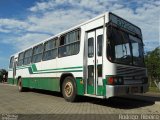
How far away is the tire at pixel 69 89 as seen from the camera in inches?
480

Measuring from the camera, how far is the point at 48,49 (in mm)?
15617

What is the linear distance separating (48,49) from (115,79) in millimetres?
6366

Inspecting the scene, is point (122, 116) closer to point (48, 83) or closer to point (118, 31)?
point (118, 31)

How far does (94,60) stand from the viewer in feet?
36.3

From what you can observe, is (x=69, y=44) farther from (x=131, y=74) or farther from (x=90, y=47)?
(x=131, y=74)

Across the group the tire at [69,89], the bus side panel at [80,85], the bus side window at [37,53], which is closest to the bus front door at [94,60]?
the bus side panel at [80,85]

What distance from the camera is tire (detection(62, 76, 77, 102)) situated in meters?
12.2

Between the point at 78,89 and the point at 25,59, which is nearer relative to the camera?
the point at 78,89

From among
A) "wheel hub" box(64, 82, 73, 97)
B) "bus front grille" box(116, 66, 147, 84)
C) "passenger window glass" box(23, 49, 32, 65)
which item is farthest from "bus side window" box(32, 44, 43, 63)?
"bus front grille" box(116, 66, 147, 84)

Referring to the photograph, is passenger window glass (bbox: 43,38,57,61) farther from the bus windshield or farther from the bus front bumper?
the bus front bumper

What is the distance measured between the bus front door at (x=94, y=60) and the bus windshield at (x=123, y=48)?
500 mm

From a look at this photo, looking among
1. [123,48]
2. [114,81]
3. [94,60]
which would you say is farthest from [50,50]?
[114,81]

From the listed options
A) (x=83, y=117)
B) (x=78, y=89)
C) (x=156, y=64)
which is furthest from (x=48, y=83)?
(x=156, y=64)

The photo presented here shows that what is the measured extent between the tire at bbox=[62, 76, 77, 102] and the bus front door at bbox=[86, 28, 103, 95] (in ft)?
3.43
